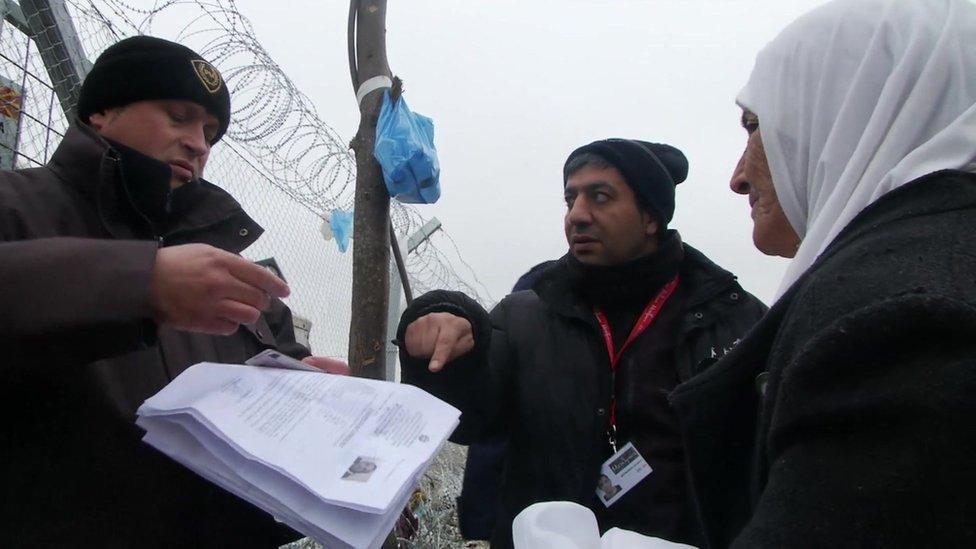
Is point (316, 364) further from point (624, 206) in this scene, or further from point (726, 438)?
point (624, 206)

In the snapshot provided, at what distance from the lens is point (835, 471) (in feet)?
2.06

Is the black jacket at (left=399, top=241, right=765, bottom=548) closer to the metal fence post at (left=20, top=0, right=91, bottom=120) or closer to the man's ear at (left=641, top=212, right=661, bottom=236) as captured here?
the man's ear at (left=641, top=212, right=661, bottom=236)

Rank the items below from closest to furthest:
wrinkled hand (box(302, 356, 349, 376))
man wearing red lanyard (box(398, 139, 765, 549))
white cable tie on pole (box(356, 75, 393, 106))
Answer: wrinkled hand (box(302, 356, 349, 376)), man wearing red lanyard (box(398, 139, 765, 549)), white cable tie on pole (box(356, 75, 393, 106))

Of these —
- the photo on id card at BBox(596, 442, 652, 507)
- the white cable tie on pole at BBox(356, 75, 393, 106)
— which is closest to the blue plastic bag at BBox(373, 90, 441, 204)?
the white cable tie on pole at BBox(356, 75, 393, 106)

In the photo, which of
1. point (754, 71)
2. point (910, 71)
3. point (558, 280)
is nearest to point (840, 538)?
point (910, 71)

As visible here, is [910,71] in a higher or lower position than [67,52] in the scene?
lower

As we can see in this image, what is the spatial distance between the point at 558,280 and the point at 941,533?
1.82 m

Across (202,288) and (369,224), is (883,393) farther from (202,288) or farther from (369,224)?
(369,224)

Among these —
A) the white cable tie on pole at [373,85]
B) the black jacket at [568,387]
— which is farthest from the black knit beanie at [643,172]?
the white cable tie on pole at [373,85]

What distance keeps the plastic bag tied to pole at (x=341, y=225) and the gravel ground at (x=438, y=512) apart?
1370 mm

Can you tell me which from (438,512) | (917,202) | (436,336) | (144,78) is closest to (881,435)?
(917,202)

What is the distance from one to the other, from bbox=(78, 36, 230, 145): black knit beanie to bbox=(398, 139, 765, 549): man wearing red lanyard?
0.82 meters

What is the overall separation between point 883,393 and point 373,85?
7.10ft

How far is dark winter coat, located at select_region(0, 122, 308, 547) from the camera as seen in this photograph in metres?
0.94
